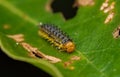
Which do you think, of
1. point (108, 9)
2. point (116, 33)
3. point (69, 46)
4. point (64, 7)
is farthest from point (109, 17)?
point (64, 7)

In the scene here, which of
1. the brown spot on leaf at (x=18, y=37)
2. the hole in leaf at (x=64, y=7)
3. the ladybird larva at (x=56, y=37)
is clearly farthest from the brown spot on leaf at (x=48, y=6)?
the brown spot on leaf at (x=18, y=37)

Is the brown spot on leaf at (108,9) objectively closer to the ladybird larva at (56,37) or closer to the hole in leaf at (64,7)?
the ladybird larva at (56,37)

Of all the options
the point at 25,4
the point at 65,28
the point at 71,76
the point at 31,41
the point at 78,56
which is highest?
the point at 25,4

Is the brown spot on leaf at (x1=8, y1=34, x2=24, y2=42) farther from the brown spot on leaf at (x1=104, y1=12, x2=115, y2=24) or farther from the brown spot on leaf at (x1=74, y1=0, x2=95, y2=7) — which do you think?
the brown spot on leaf at (x1=104, y1=12, x2=115, y2=24)

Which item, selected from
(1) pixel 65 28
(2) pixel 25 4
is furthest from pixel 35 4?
(1) pixel 65 28

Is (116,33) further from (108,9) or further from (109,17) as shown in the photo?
(108,9)

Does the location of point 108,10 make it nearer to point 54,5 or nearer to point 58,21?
point 58,21
